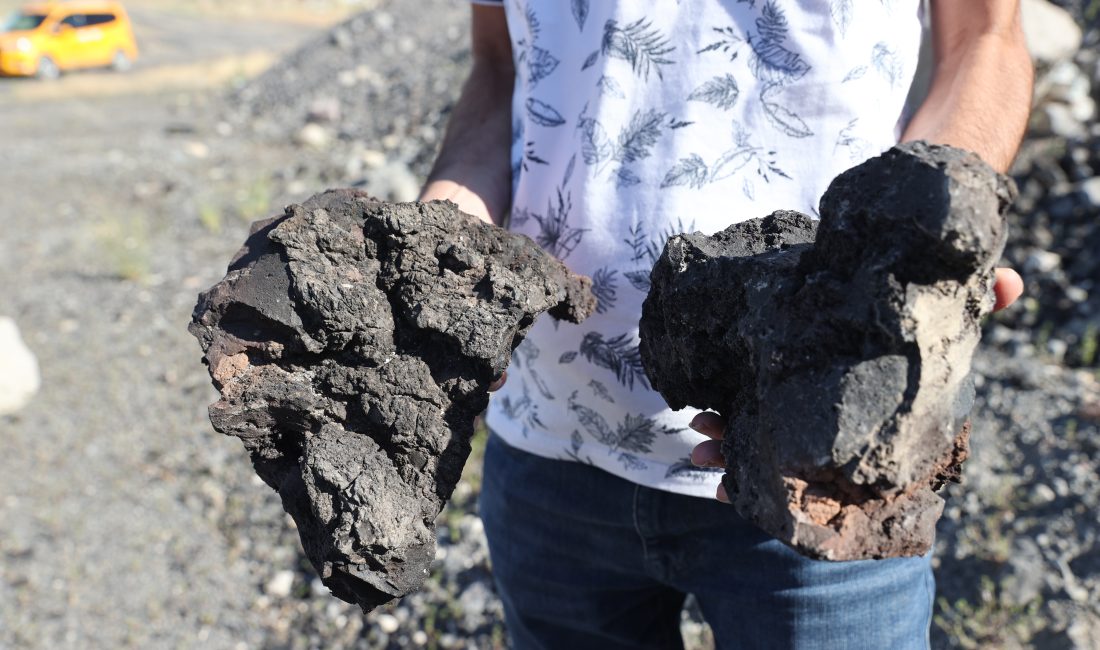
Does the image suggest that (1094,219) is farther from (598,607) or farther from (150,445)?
(150,445)

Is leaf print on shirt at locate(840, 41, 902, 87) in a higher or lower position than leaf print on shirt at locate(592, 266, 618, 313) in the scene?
higher

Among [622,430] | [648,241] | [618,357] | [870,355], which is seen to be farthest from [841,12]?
[622,430]

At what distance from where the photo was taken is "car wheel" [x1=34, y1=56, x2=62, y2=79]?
589 inches

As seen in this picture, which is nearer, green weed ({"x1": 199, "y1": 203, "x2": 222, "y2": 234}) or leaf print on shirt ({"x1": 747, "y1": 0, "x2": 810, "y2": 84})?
leaf print on shirt ({"x1": 747, "y1": 0, "x2": 810, "y2": 84})

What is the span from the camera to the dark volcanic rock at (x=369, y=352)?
1591mm

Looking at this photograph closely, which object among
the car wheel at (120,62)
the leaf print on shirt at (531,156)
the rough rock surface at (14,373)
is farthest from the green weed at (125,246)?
the car wheel at (120,62)

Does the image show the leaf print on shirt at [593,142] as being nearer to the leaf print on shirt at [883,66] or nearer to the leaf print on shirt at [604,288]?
the leaf print on shirt at [604,288]

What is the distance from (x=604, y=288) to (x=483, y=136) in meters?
0.58

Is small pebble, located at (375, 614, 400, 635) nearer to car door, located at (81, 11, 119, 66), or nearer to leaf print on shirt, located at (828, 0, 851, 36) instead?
leaf print on shirt, located at (828, 0, 851, 36)

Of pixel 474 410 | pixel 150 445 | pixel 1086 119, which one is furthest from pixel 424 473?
pixel 1086 119

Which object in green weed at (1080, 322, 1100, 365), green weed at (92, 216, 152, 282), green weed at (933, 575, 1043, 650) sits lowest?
green weed at (92, 216, 152, 282)

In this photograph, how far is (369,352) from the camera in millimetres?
1684

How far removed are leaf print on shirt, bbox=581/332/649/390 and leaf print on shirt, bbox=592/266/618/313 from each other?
7 cm

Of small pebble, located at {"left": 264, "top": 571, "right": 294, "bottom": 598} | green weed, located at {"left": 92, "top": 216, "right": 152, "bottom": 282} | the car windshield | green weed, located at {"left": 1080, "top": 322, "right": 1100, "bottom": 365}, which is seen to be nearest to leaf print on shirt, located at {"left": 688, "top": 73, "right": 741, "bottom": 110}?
small pebble, located at {"left": 264, "top": 571, "right": 294, "bottom": 598}
